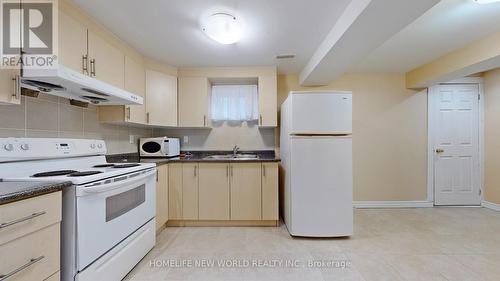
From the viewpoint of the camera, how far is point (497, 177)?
3.48 m

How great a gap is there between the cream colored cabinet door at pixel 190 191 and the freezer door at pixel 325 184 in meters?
1.29

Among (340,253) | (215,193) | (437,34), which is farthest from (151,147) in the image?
(437,34)

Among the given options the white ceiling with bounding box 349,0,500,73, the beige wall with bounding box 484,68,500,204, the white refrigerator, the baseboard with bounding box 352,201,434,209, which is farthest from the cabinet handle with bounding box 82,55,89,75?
the beige wall with bounding box 484,68,500,204

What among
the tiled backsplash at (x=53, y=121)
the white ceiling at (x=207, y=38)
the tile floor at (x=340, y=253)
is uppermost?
the white ceiling at (x=207, y=38)

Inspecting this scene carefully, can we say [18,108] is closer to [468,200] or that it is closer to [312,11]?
[312,11]

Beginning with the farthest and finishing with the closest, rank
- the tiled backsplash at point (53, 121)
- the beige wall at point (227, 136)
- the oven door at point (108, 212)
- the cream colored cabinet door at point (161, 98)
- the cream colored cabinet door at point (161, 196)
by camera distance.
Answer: the beige wall at point (227, 136), the cream colored cabinet door at point (161, 98), the cream colored cabinet door at point (161, 196), the tiled backsplash at point (53, 121), the oven door at point (108, 212)

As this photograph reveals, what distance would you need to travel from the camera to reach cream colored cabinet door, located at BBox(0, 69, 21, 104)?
125 centimetres

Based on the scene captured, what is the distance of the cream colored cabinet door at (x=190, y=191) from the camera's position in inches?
113

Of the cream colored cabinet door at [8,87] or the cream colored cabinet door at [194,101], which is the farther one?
the cream colored cabinet door at [194,101]

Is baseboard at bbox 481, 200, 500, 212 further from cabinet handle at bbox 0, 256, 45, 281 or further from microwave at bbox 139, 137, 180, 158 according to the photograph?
cabinet handle at bbox 0, 256, 45, 281

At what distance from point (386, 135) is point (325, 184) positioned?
192cm

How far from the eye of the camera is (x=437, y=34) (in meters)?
2.36

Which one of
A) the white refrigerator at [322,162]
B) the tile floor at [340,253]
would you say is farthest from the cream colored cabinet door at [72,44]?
the white refrigerator at [322,162]

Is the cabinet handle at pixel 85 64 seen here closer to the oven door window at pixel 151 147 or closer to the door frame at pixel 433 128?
the oven door window at pixel 151 147
